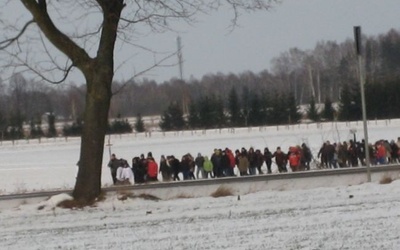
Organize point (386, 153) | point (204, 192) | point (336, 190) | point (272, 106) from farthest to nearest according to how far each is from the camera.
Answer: point (272, 106), point (386, 153), point (204, 192), point (336, 190)

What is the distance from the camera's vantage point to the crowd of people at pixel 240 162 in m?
30.8

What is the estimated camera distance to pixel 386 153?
115 feet

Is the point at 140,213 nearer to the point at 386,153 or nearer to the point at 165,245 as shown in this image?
the point at 165,245

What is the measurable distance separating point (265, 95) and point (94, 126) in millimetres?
82273

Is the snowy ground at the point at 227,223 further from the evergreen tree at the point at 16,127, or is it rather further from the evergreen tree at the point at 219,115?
the evergreen tree at the point at 16,127

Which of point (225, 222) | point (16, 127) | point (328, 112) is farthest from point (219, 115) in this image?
point (225, 222)

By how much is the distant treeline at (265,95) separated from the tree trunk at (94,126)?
156cm

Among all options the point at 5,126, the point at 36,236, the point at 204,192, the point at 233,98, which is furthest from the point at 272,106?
the point at 36,236

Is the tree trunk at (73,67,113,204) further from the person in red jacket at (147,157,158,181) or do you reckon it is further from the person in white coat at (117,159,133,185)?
the person in red jacket at (147,157,158,181)

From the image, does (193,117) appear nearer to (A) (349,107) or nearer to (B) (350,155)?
(A) (349,107)

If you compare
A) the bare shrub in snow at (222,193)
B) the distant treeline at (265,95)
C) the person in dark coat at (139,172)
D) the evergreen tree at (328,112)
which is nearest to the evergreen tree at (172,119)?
the distant treeline at (265,95)

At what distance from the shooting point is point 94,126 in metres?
15.9

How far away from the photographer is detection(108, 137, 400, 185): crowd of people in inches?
1214

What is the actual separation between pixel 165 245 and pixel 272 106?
8414 centimetres
